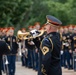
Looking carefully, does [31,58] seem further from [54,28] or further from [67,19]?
[67,19]

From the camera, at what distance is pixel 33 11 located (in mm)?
40375

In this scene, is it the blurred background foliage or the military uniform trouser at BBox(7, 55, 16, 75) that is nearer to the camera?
the military uniform trouser at BBox(7, 55, 16, 75)

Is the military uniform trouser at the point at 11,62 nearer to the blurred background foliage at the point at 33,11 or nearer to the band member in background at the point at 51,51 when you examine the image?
the band member in background at the point at 51,51

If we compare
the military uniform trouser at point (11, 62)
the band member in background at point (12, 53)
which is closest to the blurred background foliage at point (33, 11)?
A: the band member in background at point (12, 53)

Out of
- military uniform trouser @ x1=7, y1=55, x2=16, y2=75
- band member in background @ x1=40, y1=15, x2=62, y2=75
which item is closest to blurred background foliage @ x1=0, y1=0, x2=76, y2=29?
military uniform trouser @ x1=7, y1=55, x2=16, y2=75

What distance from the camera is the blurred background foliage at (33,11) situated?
26953mm

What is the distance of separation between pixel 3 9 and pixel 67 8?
1073 centimetres

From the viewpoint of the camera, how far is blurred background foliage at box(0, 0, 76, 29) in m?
27.0

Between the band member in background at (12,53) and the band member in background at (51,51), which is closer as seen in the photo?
the band member in background at (51,51)

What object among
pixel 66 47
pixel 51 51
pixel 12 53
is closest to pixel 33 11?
pixel 66 47

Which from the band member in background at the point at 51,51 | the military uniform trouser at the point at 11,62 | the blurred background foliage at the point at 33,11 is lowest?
the blurred background foliage at the point at 33,11

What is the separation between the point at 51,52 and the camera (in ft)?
23.8

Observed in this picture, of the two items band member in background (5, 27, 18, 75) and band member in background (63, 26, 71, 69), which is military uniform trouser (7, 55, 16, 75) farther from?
band member in background (63, 26, 71, 69)

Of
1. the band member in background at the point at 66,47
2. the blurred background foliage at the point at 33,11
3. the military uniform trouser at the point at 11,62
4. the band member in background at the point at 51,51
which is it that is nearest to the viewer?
the band member in background at the point at 51,51
